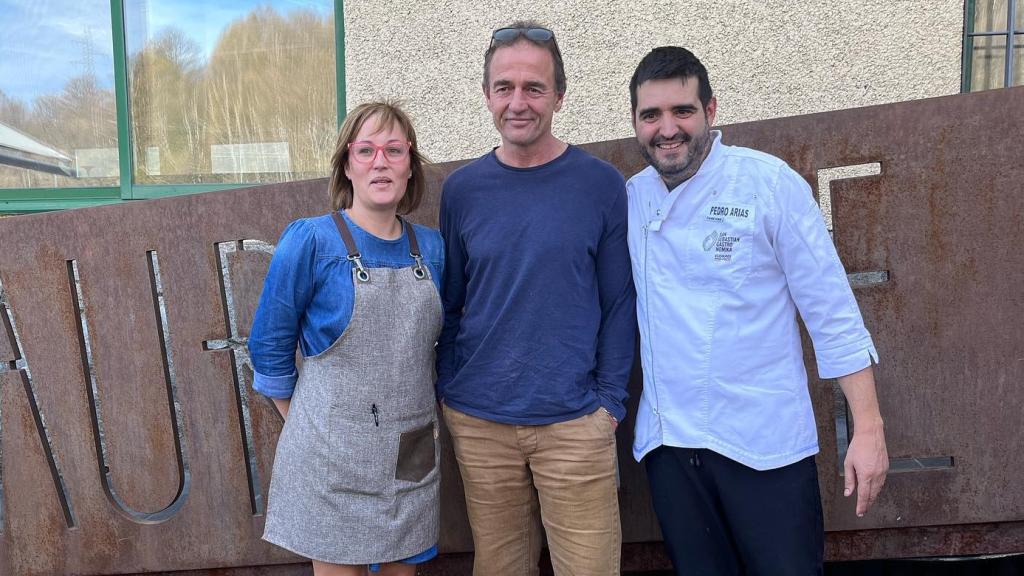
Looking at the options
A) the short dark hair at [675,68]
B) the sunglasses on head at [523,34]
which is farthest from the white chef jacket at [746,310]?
the sunglasses on head at [523,34]

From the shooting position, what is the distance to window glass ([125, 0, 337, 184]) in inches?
181

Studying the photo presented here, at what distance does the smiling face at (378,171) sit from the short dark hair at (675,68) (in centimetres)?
62

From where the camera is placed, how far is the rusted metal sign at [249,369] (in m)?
2.41

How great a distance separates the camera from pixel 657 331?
197cm

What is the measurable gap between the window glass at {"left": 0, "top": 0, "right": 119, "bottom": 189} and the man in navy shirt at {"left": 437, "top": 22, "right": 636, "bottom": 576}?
360cm

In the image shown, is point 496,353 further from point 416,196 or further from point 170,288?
point 170,288

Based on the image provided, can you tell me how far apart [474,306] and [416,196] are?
33 cm

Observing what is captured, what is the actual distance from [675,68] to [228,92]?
351cm

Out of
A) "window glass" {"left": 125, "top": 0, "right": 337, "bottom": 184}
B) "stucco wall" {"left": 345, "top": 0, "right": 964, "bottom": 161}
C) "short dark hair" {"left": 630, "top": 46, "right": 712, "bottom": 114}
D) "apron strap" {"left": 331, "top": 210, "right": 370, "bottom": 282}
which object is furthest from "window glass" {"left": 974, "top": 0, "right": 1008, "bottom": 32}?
"apron strap" {"left": 331, "top": 210, "right": 370, "bottom": 282}

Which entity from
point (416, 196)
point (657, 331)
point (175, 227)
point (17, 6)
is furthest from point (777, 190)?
point (17, 6)

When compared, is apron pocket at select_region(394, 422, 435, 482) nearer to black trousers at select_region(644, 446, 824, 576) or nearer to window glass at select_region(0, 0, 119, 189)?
black trousers at select_region(644, 446, 824, 576)

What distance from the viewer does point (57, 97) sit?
4.85m

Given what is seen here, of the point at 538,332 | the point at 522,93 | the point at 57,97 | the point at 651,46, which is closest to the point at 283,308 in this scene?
the point at 538,332

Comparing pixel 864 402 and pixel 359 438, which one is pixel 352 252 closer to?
pixel 359 438
